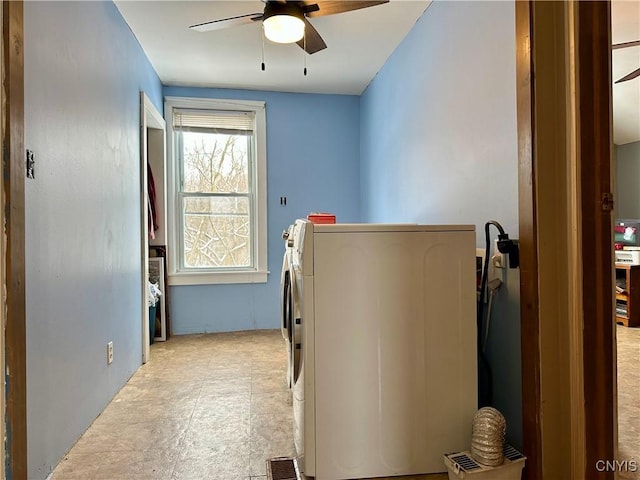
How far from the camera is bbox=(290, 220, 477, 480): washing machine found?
1.64 m

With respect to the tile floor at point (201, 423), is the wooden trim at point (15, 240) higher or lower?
higher

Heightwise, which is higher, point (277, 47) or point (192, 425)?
point (277, 47)

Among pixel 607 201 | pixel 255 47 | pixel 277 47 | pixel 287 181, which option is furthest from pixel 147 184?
pixel 607 201

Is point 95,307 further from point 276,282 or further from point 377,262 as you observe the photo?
point 276,282

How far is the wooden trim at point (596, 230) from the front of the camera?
1.41 m

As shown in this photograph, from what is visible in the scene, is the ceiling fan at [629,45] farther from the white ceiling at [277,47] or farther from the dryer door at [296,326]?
the dryer door at [296,326]

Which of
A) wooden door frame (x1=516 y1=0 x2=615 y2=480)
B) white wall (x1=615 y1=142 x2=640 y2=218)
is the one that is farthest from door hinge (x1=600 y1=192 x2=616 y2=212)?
white wall (x1=615 y1=142 x2=640 y2=218)

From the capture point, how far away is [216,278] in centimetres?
407

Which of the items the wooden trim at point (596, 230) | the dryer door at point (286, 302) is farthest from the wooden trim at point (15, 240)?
the wooden trim at point (596, 230)

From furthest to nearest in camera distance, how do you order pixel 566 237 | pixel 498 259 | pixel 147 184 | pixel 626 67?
pixel 626 67 → pixel 147 184 → pixel 498 259 → pixel 566 237

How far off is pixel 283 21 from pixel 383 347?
69.4 inches

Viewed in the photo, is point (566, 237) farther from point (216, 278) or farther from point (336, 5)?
point (216, 278)

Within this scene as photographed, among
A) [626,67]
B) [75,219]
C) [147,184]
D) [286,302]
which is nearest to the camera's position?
[75,219]

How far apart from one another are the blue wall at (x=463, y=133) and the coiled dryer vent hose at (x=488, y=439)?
0.21 m
